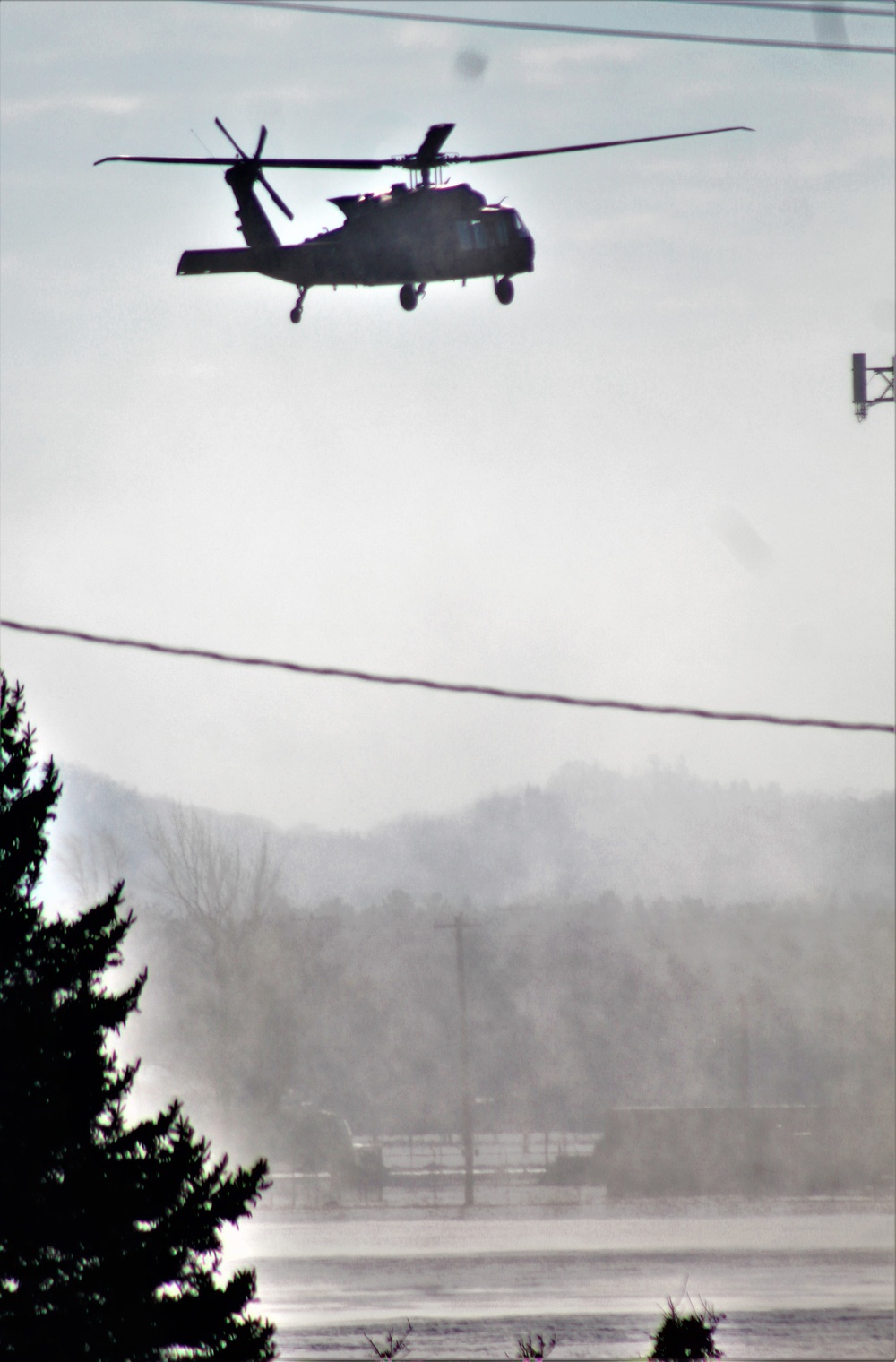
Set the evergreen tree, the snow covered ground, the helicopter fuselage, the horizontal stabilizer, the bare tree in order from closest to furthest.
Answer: the evergreen tree, the horizontal stabilizer, the helicopter fuselage, the snow covered ground, the bare tree

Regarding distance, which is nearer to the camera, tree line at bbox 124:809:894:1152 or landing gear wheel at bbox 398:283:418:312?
landing gear wheel at bbox 398:283:418:312

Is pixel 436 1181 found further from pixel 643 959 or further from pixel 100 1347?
pixel 100 1347

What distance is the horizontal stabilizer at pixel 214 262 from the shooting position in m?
14.6

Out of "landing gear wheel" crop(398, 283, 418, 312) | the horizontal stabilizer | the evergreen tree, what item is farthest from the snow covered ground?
the horizontal stabilizer

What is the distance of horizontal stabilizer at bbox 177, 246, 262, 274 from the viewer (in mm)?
14633

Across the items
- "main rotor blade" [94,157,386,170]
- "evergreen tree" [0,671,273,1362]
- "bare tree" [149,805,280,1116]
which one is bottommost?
"evergreen tree" [0,671,273,1362]

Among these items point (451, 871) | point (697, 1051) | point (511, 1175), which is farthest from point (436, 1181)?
point (451, 871)

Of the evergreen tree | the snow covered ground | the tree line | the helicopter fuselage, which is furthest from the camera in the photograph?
the tree line

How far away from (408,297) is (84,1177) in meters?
9.91

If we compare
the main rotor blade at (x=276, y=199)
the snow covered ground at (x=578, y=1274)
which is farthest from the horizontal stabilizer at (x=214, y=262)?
the snow covered ground at (x=578, y=1274)

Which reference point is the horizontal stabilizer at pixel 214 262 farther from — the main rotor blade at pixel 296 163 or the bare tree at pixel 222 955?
the bare tree at pixel 222 955

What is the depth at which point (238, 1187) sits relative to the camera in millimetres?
13148

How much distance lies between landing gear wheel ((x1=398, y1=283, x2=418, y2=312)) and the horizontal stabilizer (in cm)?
199

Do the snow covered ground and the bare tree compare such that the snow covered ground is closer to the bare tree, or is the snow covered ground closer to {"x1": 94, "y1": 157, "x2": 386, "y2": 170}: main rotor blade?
the bare tree
